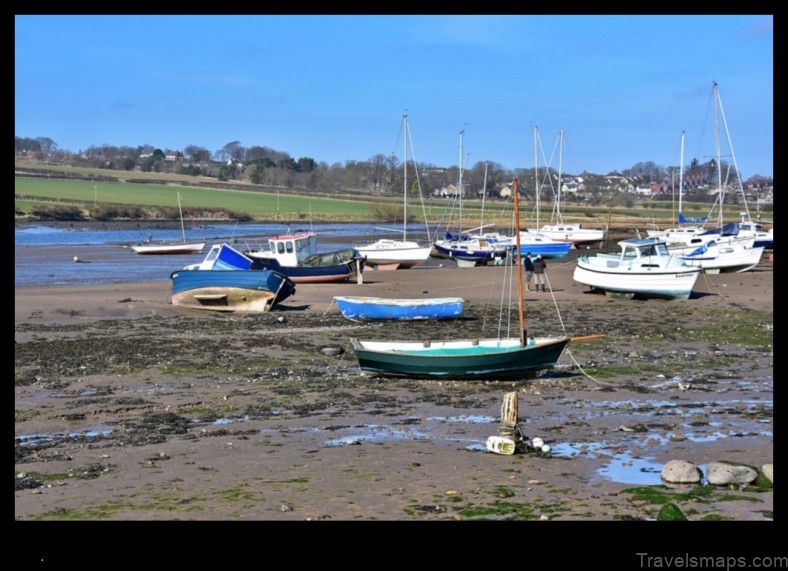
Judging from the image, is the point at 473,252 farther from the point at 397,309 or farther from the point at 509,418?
the point at 509,418

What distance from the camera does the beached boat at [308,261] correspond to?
144 ft

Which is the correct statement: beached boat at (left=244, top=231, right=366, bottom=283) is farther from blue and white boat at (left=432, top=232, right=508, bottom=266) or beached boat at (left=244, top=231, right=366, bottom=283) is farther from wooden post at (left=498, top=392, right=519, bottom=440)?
wooden post at (left=498, top=392, right=519, bottom=440)

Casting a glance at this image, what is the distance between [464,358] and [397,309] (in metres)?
10.2

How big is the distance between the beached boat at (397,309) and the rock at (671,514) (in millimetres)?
19297

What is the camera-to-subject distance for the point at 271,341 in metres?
26.4

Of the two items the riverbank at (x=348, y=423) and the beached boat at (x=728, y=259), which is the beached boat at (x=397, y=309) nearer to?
the riverbank at (x=348, y=423)

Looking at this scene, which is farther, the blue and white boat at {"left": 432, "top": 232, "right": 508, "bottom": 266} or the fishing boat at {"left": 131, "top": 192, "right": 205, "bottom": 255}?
the fishing boat at {"left": 131, "top": 192, "right": 205, "bottom": 255}

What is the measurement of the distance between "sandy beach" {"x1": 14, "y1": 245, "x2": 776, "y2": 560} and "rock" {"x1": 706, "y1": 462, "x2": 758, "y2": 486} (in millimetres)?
→ 212

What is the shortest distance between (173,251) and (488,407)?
5036 cm

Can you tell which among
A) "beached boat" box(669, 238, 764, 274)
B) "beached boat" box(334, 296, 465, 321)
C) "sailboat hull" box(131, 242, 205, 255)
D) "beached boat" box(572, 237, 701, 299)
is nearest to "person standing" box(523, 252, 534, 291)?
"beached boat" box(572, 237, 701, 299)

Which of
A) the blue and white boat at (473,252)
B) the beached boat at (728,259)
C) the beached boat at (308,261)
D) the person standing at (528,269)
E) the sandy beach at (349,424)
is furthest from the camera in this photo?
the blue and white boat at (473,252)

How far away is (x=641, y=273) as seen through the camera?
36.6 metres

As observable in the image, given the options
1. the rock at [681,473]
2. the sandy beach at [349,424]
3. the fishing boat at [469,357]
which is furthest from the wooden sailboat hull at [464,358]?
the rock at [681,473]

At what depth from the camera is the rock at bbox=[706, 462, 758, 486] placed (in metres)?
12.6
